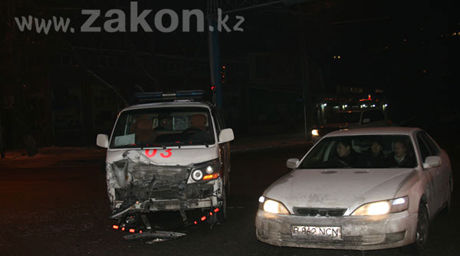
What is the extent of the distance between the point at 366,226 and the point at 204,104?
157 inches

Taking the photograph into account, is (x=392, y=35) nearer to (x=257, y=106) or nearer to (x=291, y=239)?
(x=257, y=106)

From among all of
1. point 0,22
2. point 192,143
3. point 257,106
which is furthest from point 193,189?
point 257,106

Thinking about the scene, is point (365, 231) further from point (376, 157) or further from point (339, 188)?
point (376, 157)

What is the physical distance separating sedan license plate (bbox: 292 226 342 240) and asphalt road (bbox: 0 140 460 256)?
69cm

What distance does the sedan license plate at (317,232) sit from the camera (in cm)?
538

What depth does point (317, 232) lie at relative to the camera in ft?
17.8

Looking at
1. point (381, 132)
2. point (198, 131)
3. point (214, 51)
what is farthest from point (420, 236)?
point (214, 51)

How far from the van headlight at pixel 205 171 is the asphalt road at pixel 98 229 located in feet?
2.62

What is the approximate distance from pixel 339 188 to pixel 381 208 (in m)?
0.54

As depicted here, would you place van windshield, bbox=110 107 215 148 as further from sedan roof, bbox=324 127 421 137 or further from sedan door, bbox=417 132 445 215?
sedan door, bbox=417 132 445 215

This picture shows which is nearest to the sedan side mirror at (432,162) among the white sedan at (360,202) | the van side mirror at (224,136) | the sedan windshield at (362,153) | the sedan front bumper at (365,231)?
the white sedan at (360,202)

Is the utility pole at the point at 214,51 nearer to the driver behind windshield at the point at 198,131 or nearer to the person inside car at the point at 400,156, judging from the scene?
the driver behind windshield at the point at 198,131

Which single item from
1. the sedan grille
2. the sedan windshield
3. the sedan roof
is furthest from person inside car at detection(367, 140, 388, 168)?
the sedan grille

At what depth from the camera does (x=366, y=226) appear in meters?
5.33
